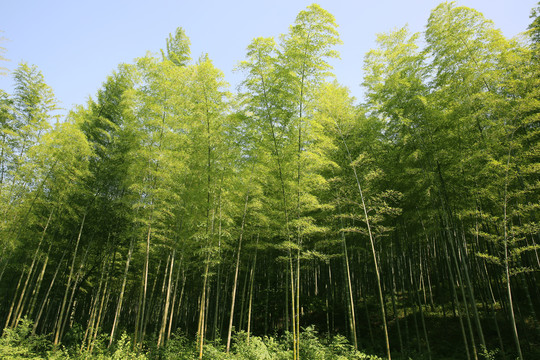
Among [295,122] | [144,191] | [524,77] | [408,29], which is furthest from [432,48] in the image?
[144,191]

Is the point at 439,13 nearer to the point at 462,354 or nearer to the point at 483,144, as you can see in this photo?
the point at 483,144

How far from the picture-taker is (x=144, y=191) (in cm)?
548

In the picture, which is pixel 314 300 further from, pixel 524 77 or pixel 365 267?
pixel 524 77

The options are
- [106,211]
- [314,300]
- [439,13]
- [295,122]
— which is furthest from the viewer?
[314,300]

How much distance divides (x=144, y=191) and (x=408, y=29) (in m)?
8.38

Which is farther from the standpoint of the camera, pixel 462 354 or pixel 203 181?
pixel 462 354

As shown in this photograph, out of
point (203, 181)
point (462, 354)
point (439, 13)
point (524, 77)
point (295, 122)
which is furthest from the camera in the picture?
point (462, 354)

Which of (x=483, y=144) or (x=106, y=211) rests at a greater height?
(x=483, y=144)

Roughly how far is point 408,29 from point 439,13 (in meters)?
1.13

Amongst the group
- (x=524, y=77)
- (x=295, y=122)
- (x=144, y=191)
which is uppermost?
(x=524, y=77)

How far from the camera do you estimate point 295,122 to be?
5422 millimetres

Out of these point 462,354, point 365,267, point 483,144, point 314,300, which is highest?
point 483,144

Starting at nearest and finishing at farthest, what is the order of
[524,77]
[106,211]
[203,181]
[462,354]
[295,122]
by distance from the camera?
1. [524,77]
2. [295,122]
3. [203,181]
4. [462,354]
5. [106,211]

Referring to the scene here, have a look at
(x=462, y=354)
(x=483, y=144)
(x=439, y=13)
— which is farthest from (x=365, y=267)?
(x=439, y=13)
